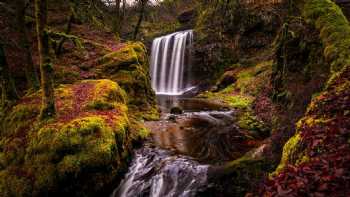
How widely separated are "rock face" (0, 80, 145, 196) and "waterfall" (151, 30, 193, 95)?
66.2ft

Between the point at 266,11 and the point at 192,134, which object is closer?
the point at 192,134

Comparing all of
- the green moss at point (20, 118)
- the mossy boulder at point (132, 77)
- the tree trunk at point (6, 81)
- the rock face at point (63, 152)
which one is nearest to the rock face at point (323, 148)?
the rock face at point (63, 152)

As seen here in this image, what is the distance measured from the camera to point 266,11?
86.4 ft

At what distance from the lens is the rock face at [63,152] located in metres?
6.83

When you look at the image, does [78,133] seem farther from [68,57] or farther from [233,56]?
[233,56]

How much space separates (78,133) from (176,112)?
8.09m

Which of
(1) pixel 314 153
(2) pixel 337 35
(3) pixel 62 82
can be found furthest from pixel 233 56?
(1) pixel 314 153

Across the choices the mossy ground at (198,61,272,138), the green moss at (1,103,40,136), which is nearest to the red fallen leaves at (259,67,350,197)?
the mossy ground at (198,61,272,138)

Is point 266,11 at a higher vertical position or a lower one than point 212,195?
higher

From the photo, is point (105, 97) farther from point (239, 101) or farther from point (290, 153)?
point (239, 101)

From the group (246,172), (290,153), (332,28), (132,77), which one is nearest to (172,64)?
(132,77)

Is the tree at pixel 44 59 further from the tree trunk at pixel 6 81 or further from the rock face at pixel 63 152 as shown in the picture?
the tree trunk at pixel 6 81

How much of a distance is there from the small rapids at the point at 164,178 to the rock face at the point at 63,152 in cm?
41

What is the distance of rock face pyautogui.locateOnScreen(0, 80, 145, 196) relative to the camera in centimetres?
683
